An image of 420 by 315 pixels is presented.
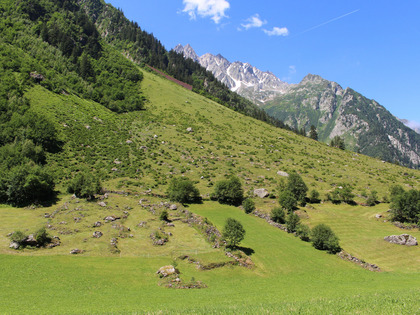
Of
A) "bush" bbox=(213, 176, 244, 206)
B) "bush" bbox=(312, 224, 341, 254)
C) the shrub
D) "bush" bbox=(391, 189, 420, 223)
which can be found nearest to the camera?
the shrub

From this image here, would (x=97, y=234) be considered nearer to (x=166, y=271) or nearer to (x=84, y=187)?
(x=166, y=271)

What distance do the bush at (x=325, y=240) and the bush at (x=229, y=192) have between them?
21065 mm

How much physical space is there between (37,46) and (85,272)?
135271mm

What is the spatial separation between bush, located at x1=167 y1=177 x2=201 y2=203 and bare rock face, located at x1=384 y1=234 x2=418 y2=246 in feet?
130

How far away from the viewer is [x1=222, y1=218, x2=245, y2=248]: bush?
113 feet

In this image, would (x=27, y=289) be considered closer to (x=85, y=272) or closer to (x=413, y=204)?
(x=85, y=272)

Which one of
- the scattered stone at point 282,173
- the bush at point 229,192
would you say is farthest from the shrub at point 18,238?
the scattered stone at point 282,173

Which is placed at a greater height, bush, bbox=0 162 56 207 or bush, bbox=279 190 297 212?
bush, bbox=279 190 297 212

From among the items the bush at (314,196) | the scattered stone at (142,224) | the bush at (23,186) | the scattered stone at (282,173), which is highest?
the scattered stone at (282,173)

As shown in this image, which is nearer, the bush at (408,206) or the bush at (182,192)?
the bush at (408,206)

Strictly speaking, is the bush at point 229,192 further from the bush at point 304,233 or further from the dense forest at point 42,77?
the dense forest at point 42,77

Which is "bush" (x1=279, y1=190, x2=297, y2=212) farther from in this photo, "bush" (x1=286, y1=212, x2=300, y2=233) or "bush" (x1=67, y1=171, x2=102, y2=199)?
"bush" (x1=67, y1=171, x2=102, y2=199)

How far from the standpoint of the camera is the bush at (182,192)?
55594mm

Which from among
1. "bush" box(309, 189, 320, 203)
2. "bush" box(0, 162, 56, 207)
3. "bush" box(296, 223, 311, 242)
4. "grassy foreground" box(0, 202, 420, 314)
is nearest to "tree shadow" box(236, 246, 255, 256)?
"grassy foreground" box(0, 202, 420, 314)
